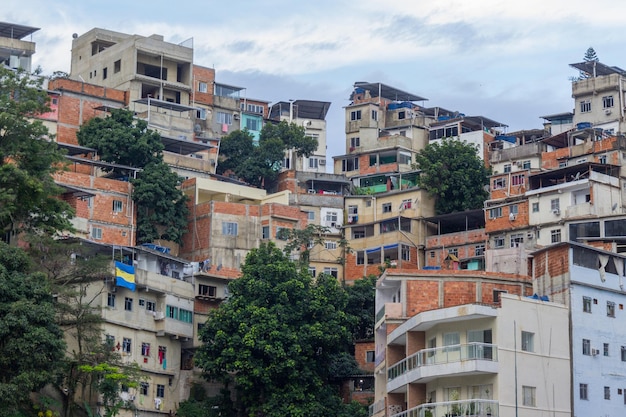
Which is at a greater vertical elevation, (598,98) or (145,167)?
(598,98)

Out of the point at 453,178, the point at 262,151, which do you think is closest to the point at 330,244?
the point at 453,178

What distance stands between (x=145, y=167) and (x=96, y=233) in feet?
15.8

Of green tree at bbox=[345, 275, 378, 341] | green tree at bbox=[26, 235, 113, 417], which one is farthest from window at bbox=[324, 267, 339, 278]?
green tree at bbox=[26, 235, 113, 417]

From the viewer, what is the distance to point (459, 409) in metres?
42.0

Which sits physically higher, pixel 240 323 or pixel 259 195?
pixel 259 195

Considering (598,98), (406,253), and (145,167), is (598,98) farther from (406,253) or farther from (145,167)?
(145,167)

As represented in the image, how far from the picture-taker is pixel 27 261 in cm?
4678

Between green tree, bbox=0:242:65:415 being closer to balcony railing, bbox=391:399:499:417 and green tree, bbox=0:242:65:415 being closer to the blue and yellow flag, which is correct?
the blue and yellow flag

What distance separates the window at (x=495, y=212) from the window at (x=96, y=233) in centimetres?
1930

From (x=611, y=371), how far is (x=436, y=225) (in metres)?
25.2

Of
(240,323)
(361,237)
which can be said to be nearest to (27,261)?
(240,323)

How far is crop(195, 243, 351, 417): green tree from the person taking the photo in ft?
170

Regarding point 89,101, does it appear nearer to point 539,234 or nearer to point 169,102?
point 169,102

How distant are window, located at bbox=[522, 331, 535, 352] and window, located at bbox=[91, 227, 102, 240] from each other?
2500 cm
